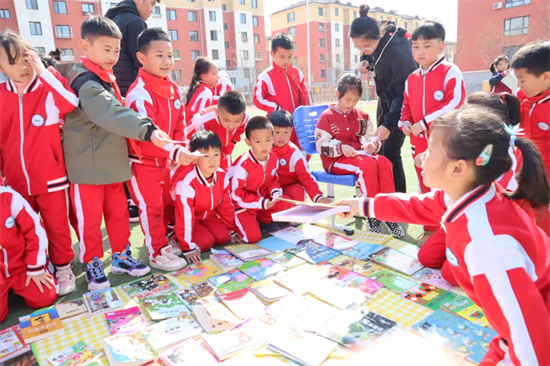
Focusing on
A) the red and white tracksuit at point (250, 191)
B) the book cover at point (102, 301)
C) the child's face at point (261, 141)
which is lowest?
the book cover at point (102, 301)

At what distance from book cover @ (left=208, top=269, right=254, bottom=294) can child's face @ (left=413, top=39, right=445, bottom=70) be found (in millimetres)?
2069

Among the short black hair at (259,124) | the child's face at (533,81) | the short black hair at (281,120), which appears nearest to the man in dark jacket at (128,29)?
the short black hair at (259,124)

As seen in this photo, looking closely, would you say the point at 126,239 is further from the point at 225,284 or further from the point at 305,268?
the point at 305,268

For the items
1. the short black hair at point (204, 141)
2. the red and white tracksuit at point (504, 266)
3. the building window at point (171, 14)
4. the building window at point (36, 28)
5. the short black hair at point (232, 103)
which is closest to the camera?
the red and white tracksuit at point (504, 266)

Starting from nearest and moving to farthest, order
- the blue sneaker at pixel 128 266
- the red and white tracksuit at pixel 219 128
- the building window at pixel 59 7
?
the blue sneaker at pixel 128 266 < the red and white tracksuit at pixel 219 128 < the building window at pixel 59 7

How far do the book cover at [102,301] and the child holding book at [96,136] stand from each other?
111 mm

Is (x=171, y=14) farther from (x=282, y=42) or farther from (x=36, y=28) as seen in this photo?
(x=282, y=42)

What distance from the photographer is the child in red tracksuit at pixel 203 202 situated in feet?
8.97

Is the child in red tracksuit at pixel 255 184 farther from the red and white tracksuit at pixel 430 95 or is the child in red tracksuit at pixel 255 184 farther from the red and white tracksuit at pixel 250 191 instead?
the red and white tracksuit at pixel 430 95

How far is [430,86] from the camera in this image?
2873 millimetres

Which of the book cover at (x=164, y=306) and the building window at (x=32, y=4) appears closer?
the book cover at (x=164, y=306)

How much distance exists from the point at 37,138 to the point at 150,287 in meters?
1.13

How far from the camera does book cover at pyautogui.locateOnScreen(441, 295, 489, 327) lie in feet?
5.96

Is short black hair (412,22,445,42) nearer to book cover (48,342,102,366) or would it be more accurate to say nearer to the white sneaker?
the white sneaker
